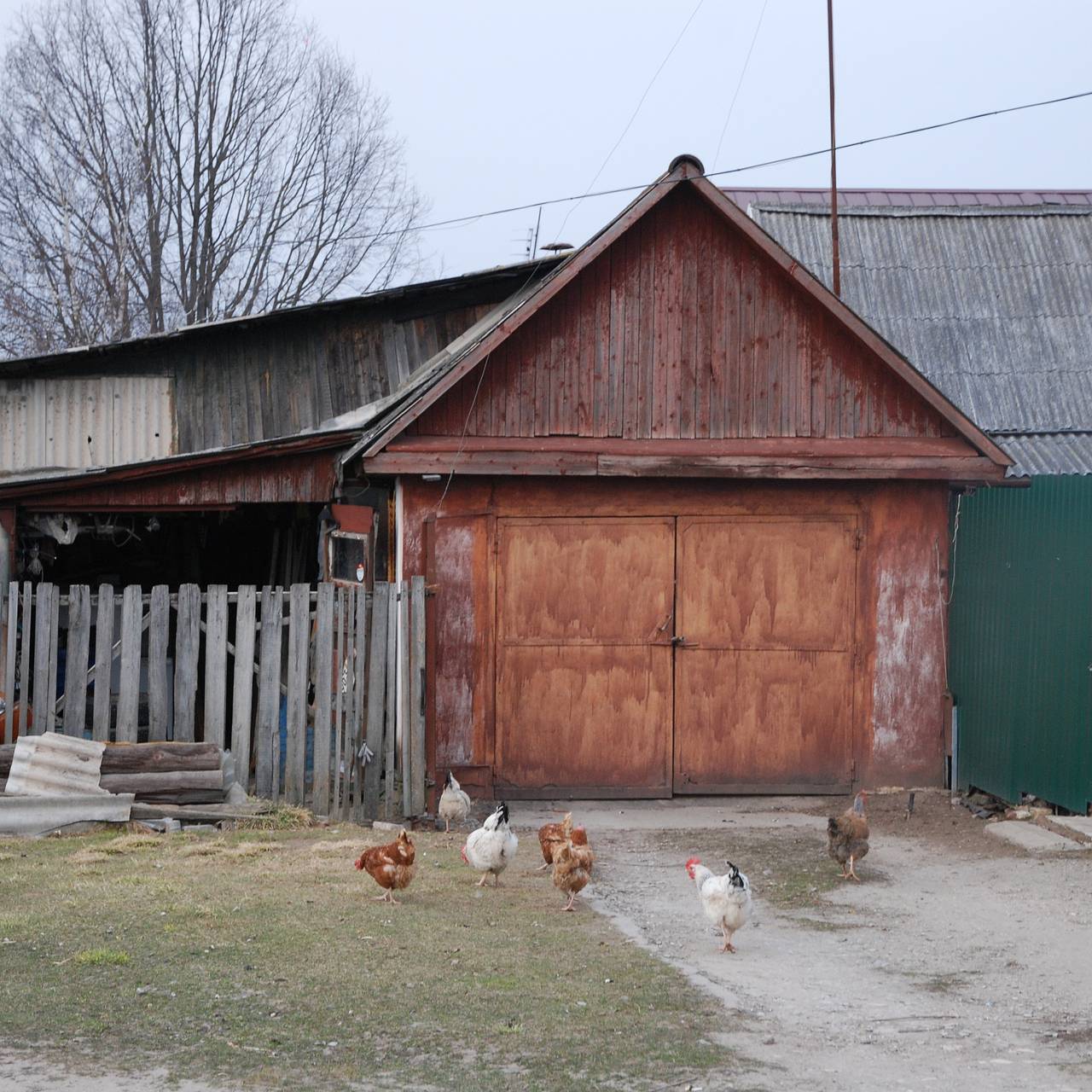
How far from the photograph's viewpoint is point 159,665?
11.9 m

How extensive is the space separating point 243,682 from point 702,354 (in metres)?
4.87

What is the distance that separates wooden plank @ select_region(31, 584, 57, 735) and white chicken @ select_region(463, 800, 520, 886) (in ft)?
14.3

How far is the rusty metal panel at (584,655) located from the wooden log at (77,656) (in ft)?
11.4

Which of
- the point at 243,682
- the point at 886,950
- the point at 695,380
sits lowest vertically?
the point at 886,950

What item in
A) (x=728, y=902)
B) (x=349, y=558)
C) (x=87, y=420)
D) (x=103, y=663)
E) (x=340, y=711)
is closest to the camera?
(x=728, y=902)

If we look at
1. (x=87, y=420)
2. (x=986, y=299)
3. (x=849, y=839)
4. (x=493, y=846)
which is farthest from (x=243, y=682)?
(x=986, y=299)

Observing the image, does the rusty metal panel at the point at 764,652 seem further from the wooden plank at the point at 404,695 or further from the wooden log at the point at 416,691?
the wooden plank at the point at 404,695

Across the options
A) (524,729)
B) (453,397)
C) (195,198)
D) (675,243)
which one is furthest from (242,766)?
(195,198)

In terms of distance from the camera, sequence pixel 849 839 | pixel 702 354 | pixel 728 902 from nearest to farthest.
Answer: pixel 728 902, pixel 849 839, pixel 702 354

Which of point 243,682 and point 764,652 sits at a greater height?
point 764,652

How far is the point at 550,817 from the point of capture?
12445 mm

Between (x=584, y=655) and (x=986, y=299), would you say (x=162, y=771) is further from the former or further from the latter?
(x=986, y=299)

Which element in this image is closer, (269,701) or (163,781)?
(163,781)

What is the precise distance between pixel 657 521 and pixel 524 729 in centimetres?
219
